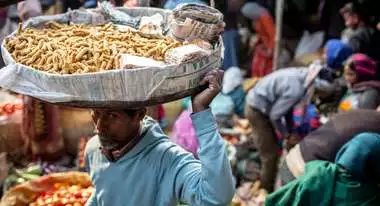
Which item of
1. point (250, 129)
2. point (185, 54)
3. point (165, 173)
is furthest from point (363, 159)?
point (250, 129)

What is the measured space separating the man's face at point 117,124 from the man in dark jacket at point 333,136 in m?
1.89

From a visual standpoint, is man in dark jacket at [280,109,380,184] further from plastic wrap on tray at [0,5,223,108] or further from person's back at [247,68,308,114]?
Answer: plastic wrap on tray at [0,5,223,108]

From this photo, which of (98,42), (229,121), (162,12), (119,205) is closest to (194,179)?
(119,205)

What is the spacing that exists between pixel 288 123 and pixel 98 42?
351 cm

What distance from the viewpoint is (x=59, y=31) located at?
271cm

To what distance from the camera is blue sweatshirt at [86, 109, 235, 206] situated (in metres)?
2.24

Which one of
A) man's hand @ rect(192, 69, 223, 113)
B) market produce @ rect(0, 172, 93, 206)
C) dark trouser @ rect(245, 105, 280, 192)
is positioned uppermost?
man's hand @ rect(192, 69, 223, 113)

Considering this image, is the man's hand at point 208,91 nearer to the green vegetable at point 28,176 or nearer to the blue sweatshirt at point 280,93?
the green vegetable at point 28,176

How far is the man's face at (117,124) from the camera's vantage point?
2.49 meters

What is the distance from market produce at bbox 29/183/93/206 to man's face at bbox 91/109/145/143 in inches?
47.2

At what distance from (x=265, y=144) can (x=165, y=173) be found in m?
3.48

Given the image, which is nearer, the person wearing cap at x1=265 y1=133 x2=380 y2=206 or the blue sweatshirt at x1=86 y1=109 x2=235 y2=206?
the blue sweatshirt at x1=86 y1=109 x2=235 y2=206

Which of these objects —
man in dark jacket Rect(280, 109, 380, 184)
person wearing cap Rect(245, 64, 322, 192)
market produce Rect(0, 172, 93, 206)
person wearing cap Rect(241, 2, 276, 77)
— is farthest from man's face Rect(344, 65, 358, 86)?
market produce Rect(0, 172, 93, 206)

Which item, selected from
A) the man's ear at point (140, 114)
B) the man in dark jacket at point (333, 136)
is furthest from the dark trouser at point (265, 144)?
the man's ear at point (140, 114)
